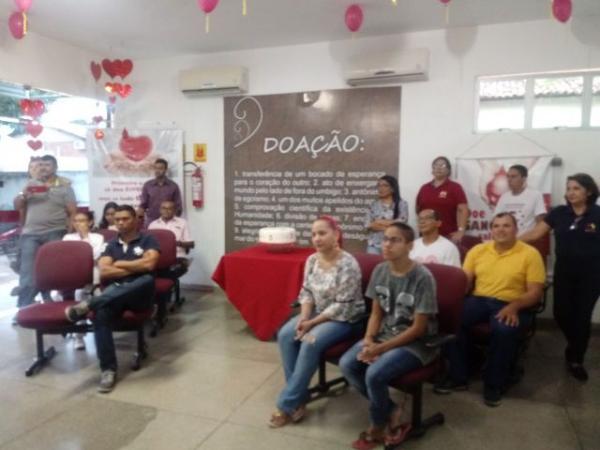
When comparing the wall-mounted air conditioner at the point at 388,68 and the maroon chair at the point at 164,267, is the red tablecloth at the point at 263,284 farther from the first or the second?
the wall-mounted air conditioner at the point at 388,68

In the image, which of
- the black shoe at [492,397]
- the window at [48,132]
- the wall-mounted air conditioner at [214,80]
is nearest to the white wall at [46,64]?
the window at [48,132]

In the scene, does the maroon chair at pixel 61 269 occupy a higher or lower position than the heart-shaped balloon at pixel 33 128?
lower

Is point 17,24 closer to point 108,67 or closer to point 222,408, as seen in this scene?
point 108,67

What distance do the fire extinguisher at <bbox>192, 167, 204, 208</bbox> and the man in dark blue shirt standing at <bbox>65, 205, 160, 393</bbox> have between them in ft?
6.89

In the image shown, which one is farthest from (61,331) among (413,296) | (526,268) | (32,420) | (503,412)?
(526,268)

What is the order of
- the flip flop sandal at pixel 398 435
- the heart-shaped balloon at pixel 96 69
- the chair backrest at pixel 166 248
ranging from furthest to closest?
the heart-shaped balloon at pixel 96 69 < the chair backrest at pixel 166 248 < the flip flop sandal at pixel 398 435

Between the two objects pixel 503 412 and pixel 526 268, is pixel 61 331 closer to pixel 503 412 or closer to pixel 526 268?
pixel 503 412

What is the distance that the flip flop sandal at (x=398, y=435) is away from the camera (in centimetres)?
222

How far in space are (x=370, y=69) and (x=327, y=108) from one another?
23.8 inches

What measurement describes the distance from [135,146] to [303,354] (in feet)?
13.1

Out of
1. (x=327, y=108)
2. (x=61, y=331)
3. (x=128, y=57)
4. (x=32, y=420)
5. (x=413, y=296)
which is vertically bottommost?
(x=32, y=420)

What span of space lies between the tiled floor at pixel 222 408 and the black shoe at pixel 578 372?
6 cm

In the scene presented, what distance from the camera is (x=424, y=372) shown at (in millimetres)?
2188

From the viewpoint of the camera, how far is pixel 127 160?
5547mm
